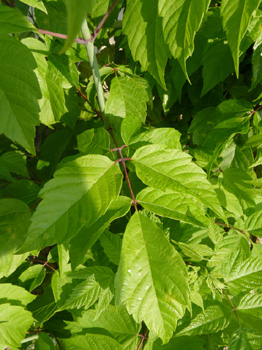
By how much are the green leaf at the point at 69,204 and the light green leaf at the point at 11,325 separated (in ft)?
1.28

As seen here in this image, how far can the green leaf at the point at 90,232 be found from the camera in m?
0.80

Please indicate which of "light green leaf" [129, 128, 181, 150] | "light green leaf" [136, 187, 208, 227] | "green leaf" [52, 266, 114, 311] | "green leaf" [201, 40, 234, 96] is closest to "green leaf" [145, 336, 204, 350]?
"green leaf" [52, 266, 114, 311]

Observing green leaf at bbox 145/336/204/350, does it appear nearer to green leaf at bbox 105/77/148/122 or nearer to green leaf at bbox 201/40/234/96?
green leaf at bbox 105/77/148/122

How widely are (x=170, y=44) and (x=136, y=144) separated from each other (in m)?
0.27

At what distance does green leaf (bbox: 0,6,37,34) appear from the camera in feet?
2.52

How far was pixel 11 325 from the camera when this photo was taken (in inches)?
40.5

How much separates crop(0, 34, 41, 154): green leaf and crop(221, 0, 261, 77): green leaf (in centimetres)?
42

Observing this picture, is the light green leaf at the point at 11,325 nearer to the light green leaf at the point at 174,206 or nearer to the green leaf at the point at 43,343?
the green leaf at the point at 43,343

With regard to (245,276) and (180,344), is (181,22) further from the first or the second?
(180,344)

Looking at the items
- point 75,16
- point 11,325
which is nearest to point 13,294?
point 11,325

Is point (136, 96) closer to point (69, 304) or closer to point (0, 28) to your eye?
point (0, 28)

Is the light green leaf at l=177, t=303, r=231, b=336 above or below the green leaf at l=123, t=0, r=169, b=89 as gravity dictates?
below

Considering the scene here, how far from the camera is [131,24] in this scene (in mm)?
819

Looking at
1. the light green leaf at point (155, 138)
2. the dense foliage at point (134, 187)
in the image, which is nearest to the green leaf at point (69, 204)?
the dense foliage at point (134, 187)
